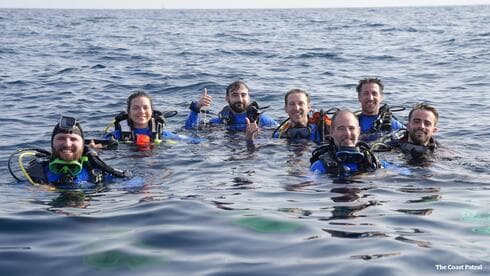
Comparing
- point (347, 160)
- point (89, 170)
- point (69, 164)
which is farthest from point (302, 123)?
point (69, 164)

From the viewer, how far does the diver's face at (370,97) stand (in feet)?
34.1

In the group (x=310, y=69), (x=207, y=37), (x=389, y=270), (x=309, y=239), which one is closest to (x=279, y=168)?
(x=309, y=239)

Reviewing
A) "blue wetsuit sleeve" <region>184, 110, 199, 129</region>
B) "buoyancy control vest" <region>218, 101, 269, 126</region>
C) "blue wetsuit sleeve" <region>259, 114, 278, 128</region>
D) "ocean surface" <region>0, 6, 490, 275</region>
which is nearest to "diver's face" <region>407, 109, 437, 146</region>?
"ocean surface" <region>0, 6, 490, 275</region>

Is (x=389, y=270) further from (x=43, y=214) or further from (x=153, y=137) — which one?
(x=153, y=137)

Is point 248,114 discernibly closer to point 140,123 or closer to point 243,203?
point 140,123

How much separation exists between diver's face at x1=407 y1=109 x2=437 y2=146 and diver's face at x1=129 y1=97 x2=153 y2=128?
13.2ft

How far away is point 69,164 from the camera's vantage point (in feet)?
23.9

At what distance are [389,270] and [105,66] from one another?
58.7 feet

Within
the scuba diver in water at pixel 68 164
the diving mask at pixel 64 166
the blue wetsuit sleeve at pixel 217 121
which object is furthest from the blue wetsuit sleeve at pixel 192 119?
the diving mask at pixel 64 166

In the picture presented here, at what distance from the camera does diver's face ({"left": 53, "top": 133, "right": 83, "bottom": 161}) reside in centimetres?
725

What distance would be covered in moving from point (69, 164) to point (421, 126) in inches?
184

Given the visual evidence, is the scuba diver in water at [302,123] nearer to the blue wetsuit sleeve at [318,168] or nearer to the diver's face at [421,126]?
the diver's face at [421,126]

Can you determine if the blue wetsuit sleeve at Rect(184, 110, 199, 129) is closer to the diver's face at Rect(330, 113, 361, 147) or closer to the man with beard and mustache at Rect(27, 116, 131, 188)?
the man with beard and mustache at Rect(27, 116, 131, 188)

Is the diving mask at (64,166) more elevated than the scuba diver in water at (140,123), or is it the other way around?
the scuba diver in water at (140,123)
